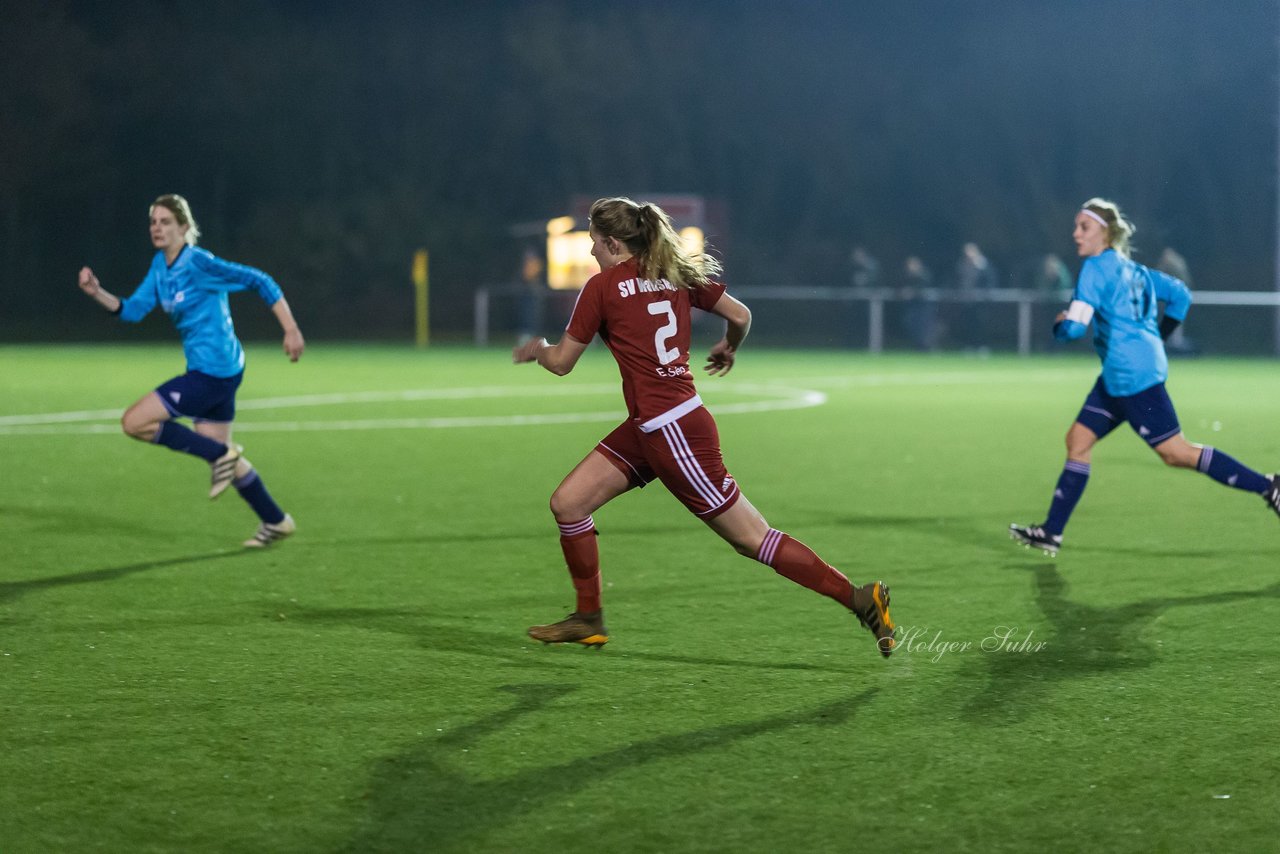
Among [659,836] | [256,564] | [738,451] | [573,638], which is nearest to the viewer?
[659,836]

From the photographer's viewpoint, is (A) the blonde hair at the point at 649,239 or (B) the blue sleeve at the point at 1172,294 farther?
(B) the blue sleeve at the point at 1172,294

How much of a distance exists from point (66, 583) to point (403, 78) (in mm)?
58373

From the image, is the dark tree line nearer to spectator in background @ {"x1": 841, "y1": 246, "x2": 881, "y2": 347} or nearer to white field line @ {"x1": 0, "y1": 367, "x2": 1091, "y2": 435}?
spectator in background @ {"x1": 841, "y1": 246, "x2": 881, "y2": 347}

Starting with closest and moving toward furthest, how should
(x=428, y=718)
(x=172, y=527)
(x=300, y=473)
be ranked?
1. (x=428, y=718)
2. (x=172, y=527)
3. (x=300, y=473)

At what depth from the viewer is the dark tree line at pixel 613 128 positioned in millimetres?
58281

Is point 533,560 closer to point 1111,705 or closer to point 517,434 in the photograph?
point 1111,705

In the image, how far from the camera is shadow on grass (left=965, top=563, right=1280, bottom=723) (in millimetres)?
5816

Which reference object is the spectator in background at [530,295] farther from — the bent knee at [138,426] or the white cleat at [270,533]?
the bent knee at [138,426]

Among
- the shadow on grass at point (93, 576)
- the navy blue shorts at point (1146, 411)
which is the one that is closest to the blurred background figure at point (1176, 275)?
the navy blue shorts at point (1146, 411)

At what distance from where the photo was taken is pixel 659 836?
4.37 m

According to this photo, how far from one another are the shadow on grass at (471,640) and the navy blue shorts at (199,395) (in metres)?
2.03

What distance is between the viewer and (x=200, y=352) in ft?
30.5

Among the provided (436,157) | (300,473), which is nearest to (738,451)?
(300,473)

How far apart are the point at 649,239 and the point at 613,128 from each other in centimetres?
5993
